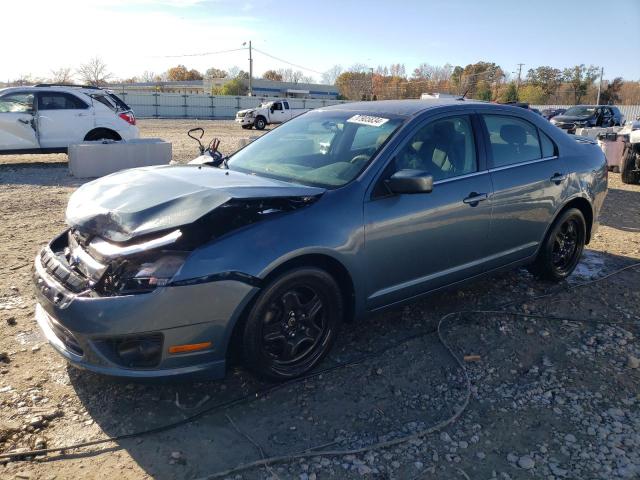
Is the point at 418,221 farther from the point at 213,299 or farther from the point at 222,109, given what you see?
the point at 222,109

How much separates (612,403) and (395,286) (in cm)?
150

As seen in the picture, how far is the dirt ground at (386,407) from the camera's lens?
2.65 m

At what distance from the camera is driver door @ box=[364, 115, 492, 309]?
3.53m

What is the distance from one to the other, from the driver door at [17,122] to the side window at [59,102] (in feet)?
0.67

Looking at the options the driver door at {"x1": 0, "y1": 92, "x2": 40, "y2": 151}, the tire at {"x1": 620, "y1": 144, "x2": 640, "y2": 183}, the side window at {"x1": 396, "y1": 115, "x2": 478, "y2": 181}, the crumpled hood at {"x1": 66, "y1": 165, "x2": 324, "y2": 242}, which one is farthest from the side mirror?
the driver door at {"x1": 0, "y1": 92, "x2": 40, "y2": 151}

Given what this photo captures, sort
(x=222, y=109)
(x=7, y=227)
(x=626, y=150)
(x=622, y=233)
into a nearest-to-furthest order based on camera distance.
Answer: (x=7, y=227), (x=622, y=233), (x=626, y=150), (x=222, y=109)

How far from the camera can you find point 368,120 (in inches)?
159

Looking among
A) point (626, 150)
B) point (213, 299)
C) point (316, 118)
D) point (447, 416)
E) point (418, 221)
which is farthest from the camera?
point (626, 150)

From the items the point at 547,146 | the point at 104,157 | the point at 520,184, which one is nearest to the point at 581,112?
the point at 104,157

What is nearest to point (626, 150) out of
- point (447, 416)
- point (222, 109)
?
point (447, 416)

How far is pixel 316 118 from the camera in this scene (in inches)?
177

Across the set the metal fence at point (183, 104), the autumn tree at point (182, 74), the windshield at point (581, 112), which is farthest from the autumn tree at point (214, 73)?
the windshield at point (581, 112)

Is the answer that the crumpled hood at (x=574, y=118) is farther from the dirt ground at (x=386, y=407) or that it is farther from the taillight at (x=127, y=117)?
the dirt ground at (x=386, y=407)

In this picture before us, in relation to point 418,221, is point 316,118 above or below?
above
